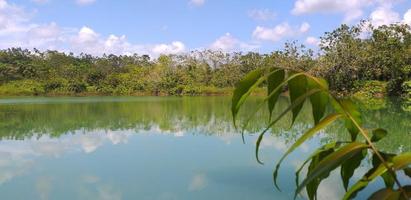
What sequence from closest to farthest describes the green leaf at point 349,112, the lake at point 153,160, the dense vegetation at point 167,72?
the green leaf at point 349,112, the lake at point 153,160, the dense vegetation at point 167,72

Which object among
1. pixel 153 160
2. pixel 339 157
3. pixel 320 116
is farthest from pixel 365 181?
pixel 153 160

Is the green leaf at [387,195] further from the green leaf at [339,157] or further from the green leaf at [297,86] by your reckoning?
the green leaf at [297,86]

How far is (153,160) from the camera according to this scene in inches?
260

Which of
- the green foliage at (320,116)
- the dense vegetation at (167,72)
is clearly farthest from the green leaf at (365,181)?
the dense vegetation at (167,72)

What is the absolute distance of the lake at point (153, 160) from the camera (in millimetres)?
4719

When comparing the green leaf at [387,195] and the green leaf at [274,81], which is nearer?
the green leaf at [387,195]

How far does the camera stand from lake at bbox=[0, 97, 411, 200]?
4.72 meters

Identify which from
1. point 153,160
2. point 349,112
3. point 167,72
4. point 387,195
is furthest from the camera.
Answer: point 167,72

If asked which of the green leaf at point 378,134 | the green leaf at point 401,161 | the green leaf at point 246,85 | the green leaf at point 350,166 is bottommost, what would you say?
the green leaf at point 350,166

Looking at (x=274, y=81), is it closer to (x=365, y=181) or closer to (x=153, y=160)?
(x=365, y=181)

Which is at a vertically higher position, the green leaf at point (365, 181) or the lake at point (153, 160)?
the green leaf at point (365, 181)

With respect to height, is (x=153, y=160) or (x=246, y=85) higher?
(x=246, y=85)

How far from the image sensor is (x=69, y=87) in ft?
117

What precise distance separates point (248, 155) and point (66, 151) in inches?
123
